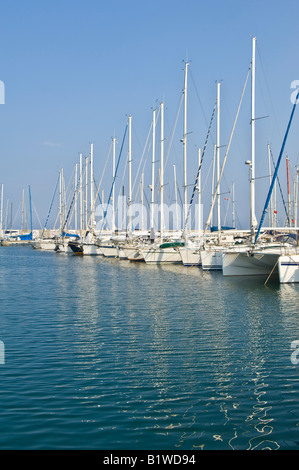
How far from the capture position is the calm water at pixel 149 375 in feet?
26.0

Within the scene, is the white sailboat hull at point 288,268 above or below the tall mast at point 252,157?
below

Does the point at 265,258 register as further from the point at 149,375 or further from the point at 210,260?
the point at 149,375

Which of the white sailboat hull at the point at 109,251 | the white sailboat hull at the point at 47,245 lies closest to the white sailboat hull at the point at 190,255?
the white sailboat hull at the point at 109,251

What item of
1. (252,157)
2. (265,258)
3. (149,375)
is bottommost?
(149,375)

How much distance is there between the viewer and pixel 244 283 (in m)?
29.8

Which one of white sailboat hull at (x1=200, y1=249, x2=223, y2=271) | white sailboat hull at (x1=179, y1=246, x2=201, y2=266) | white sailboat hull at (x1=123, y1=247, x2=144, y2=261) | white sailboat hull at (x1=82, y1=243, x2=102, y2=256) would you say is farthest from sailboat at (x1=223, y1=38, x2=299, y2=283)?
white sailboat hull at (x1=82, y1=243, x2=102, y2=256)

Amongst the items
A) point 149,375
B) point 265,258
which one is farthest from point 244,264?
point 149,375

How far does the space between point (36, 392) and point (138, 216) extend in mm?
49650

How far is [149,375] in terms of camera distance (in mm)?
10961

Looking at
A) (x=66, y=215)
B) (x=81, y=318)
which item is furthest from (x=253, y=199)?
(x=66, y=215)

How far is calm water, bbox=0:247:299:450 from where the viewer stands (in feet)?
26.0

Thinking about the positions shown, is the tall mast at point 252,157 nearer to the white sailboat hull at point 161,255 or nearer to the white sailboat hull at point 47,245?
the white sailboat hull at point 161,255

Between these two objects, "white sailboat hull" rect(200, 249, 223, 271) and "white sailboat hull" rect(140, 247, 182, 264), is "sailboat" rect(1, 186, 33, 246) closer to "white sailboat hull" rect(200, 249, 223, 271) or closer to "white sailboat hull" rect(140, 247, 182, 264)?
"white sailboat hull" rect(140, 247, 182, 264)

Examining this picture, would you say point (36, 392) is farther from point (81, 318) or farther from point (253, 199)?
point (253, 199)
